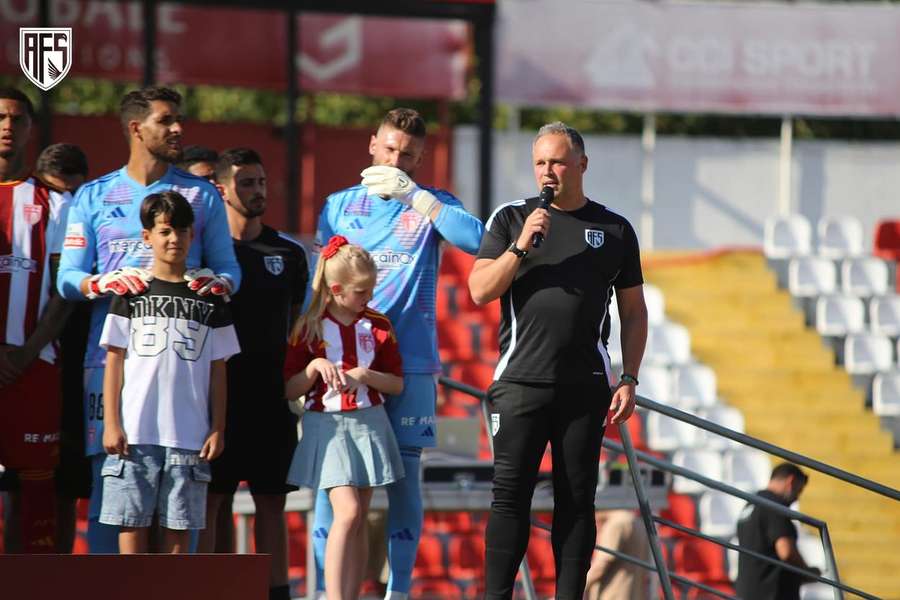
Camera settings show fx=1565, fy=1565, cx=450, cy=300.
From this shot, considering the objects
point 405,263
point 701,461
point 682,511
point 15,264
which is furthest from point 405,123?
point 701,461

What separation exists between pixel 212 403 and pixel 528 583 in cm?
144

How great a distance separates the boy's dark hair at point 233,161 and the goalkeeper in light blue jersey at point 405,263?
1.56 ft

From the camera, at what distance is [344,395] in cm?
530

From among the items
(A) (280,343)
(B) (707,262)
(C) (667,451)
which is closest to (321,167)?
(B) (707,262)

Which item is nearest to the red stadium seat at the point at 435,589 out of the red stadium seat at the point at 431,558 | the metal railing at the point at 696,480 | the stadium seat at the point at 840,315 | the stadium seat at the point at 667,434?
the red stadium seat at the point at 431,558

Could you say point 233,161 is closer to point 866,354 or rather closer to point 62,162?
point 62,162

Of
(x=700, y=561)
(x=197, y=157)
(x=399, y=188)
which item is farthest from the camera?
(x=700, y=561)

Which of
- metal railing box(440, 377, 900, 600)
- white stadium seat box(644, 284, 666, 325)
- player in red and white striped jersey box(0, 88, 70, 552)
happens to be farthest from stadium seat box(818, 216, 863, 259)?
player in red and white striped jersey box(0, 88, 70, 552)

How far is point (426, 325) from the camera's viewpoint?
5578mm

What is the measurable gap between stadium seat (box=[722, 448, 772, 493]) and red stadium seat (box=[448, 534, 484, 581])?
3.16m

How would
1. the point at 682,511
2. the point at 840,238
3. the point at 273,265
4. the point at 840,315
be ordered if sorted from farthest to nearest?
the point at 840,238 < the point at 840,315 < the point at 682,511 < the point at 273,265

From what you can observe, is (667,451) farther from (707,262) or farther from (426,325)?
(426,325)

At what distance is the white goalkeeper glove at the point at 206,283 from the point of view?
524cm

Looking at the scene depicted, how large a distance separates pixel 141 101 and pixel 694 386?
9.36 meters
